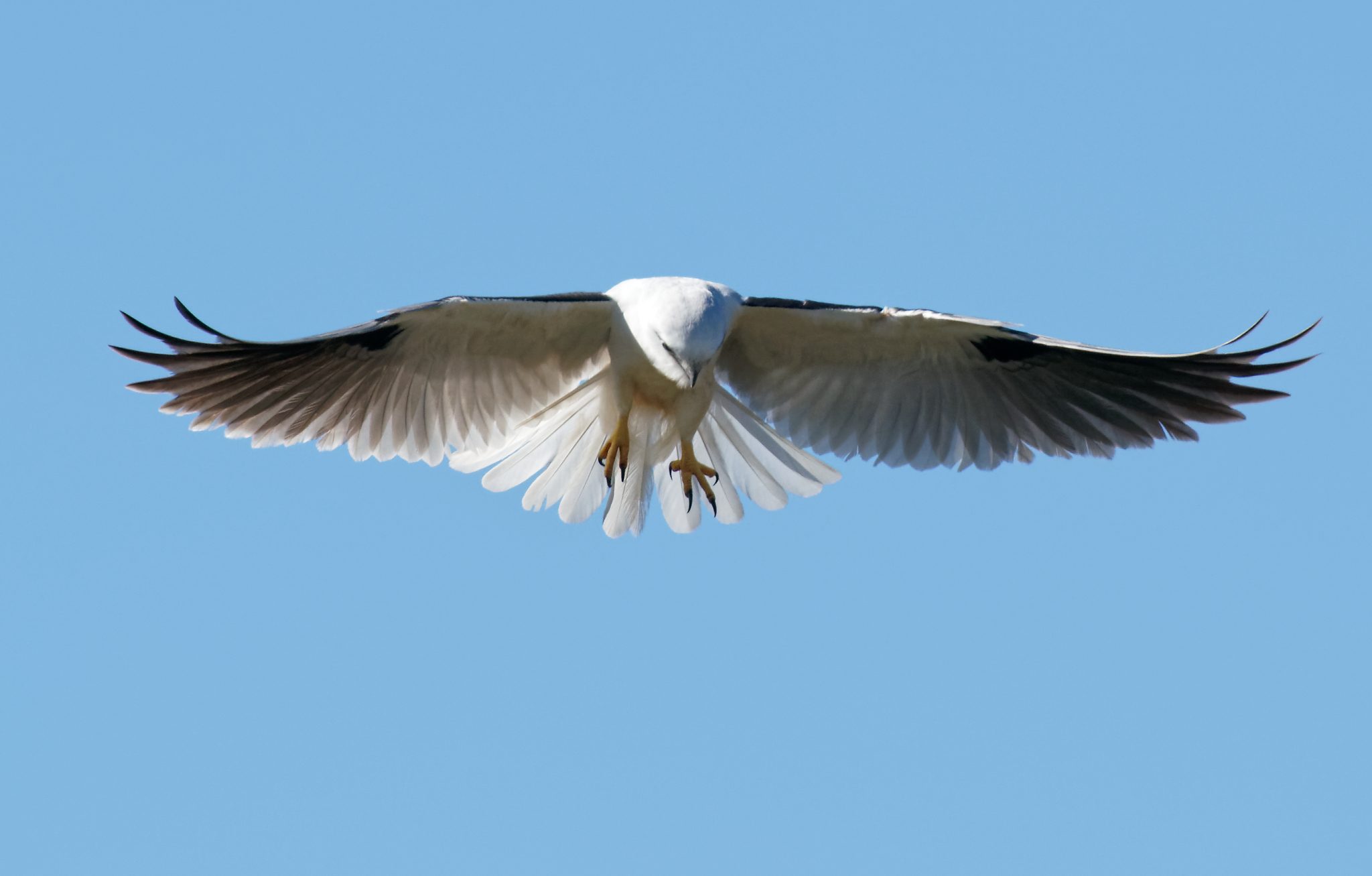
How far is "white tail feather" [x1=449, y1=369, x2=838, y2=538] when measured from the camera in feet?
27.6

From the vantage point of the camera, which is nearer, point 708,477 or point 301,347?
point 301,347

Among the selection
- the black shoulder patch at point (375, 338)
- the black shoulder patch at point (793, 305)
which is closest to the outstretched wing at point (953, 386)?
the black shoulder patch at point (793, 305)

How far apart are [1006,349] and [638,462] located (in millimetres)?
1835

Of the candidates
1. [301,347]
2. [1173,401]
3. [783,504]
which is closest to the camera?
[301,347]

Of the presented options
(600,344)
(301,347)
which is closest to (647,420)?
(600,344)

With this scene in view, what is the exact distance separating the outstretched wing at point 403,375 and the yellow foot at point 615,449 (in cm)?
33

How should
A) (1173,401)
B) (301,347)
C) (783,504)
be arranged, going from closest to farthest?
1. (301,347)
2. (1173,401)
3. (783,504)

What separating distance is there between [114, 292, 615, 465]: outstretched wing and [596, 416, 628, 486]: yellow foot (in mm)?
329

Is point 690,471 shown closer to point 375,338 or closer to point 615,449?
point 615,449

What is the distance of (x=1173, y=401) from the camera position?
26.7 ft

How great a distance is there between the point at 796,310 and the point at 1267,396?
2.16 metres

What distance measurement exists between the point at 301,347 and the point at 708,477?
6.99 feet

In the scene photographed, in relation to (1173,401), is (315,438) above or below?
below

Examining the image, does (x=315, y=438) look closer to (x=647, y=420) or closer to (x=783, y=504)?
(x=647, y=420)
